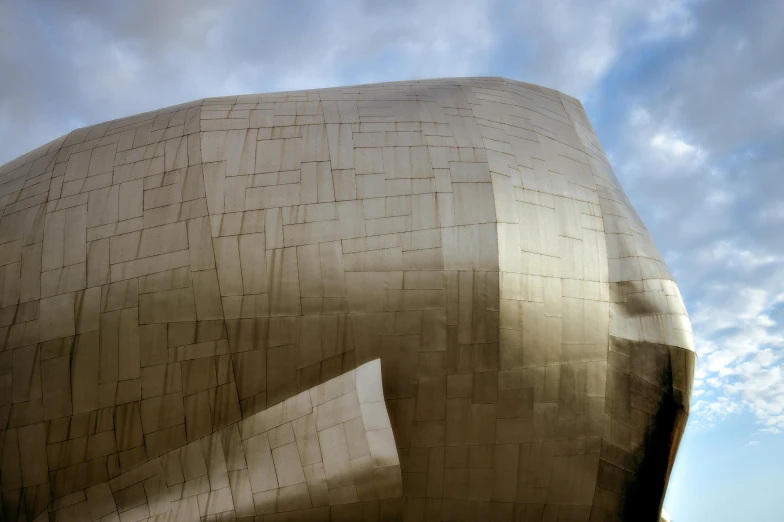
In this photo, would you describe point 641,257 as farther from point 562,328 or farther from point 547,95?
point 547,95

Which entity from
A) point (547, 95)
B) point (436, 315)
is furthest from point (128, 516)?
point (547, 95)

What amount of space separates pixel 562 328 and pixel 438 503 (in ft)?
16.0

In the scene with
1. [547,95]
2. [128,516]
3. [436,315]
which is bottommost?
[128,516]

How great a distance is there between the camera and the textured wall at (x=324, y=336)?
15.7 meters

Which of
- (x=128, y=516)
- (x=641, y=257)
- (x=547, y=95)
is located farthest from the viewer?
(x=547, y=95)

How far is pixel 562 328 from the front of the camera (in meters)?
16.9

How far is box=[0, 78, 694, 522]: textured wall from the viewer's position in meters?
15.7

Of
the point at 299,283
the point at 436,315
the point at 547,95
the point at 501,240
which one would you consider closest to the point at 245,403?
the point at 299,283

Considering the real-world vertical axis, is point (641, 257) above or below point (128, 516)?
above

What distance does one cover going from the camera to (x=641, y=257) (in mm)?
18484

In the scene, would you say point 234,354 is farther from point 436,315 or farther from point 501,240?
point 501,240

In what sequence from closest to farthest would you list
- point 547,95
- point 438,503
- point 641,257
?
point 438,503 < point 641,257 < point 547,95

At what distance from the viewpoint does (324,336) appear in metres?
16.0

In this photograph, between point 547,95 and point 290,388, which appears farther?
point 547,95
